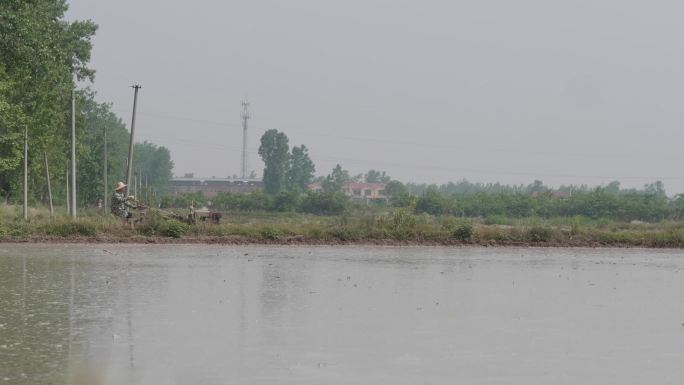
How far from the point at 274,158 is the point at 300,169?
249 inches

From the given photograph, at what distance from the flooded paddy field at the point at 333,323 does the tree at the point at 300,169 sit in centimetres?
13271

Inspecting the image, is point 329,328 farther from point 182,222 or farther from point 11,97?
point 11,97

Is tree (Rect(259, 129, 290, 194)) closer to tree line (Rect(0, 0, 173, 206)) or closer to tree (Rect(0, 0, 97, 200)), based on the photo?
tree line (Rect(0, 0, 173, 206))

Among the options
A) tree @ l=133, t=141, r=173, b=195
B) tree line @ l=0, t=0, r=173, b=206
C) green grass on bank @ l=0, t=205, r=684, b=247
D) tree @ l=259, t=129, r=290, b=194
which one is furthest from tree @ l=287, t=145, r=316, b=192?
green grass on bank @ l=0, t=205, r=684, b=247

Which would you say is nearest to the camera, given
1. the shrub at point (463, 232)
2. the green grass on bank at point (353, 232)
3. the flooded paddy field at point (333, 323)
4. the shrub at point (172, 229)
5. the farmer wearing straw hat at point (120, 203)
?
the flooded paddy field at point (333, 323)

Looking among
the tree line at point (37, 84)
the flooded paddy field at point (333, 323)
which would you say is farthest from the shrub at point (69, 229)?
the flooded paddy field at point (333, 323)

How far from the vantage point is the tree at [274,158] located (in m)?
150

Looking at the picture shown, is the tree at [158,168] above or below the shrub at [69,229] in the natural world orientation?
above

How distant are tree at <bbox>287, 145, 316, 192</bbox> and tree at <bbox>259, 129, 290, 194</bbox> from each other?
7.17 feet

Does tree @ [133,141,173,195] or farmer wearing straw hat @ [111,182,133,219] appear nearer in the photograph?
farmer wearing straw hat @ [111,182,133,219]

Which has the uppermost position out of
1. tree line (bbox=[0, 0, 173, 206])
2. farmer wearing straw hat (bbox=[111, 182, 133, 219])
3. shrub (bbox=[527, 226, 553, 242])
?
tree line (bbox=[0, 0, 173, 206])

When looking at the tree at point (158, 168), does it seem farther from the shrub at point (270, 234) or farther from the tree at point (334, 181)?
the shrub at point (270, 234)

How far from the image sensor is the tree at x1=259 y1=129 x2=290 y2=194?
494 ft

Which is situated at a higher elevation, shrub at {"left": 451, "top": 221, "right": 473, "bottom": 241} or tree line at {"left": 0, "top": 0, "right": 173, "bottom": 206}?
tree line at {"left": 0, "top": 0, "right": 173, "bottom": 206}
